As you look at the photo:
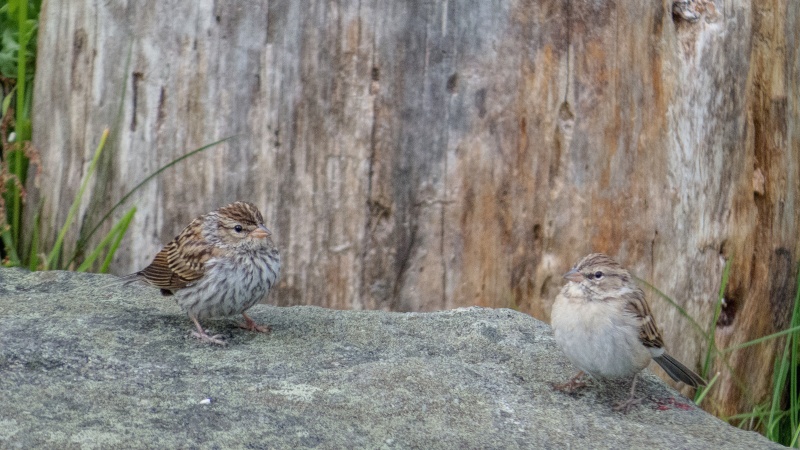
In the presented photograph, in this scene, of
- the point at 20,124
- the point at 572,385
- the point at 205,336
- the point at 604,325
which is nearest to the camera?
the point at 604,325

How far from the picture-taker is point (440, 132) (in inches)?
245

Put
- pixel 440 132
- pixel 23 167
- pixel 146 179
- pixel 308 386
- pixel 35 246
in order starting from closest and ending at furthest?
pixel 308 386
pixel 440 132
pixel 146 179
pixel 35 246
pixel 23 167

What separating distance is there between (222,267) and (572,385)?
1.75 m

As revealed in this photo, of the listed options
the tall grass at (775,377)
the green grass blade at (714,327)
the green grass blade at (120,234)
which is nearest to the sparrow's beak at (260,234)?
the green grass blade at (120,234)

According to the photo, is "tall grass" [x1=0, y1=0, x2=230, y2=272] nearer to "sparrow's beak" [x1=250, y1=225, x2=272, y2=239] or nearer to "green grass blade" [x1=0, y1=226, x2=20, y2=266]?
"green grass blade" [x1=0, y1=226, x2=20, y2=266]

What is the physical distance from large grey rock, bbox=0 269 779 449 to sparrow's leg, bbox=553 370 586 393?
5 cm

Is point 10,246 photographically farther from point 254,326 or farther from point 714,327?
point 714,327

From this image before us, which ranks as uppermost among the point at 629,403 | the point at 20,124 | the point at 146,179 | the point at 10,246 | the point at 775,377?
the point at 20,124

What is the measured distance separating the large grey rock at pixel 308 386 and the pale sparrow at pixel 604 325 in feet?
0.58

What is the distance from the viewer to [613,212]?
6430 millimetres

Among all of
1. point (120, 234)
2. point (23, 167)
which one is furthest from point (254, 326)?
point (23, 167)

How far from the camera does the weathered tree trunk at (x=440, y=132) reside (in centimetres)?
618

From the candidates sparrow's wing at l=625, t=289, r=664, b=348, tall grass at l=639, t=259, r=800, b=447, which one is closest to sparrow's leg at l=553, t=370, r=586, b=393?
sparrow's wing at l=625, t=289, r=664, b=348

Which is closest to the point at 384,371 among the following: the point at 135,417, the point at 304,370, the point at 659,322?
the point at 304,370
